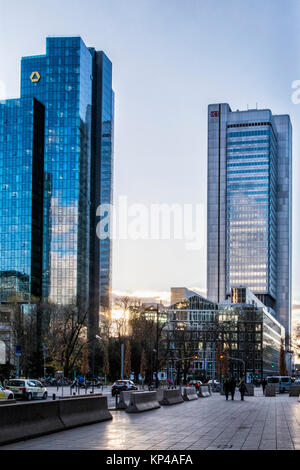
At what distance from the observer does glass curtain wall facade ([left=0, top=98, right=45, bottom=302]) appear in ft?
566

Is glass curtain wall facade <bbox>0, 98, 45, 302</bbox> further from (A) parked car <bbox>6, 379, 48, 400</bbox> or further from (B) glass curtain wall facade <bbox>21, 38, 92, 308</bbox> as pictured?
(A) parked car <bbox>6, 379, 48, 400</bbox>

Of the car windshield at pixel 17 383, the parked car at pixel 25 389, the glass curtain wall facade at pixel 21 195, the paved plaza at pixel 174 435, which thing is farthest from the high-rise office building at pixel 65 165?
the paved plaza at pixel 174 435

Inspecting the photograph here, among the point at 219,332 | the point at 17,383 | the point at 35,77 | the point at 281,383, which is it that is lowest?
the point at 281,383

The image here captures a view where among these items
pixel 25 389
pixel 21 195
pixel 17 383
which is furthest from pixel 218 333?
pixel 25 389

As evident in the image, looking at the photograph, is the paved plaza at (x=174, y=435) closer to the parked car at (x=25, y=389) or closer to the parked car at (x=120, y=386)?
the parked car at (x=25, y=389)

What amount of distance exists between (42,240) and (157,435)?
165236mm

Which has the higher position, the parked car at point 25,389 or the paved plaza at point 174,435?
the paved plaza at point 174,435

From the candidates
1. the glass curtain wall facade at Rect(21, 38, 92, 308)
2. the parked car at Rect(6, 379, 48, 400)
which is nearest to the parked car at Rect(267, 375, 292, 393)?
the parked car at Rect(6, 379, 48, 400)

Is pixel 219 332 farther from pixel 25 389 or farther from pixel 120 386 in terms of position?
pixel 25 389

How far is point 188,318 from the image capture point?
16050cm

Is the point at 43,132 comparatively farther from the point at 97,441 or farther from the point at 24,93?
the point at 97,441

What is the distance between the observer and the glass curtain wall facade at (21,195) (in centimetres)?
17250

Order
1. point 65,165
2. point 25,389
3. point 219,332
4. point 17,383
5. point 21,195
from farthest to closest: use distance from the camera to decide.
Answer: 1. point 65,165
2. point 21,195
3. point 219,332
4. point 17,383
5. point 25,389

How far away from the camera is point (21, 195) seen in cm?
17775
